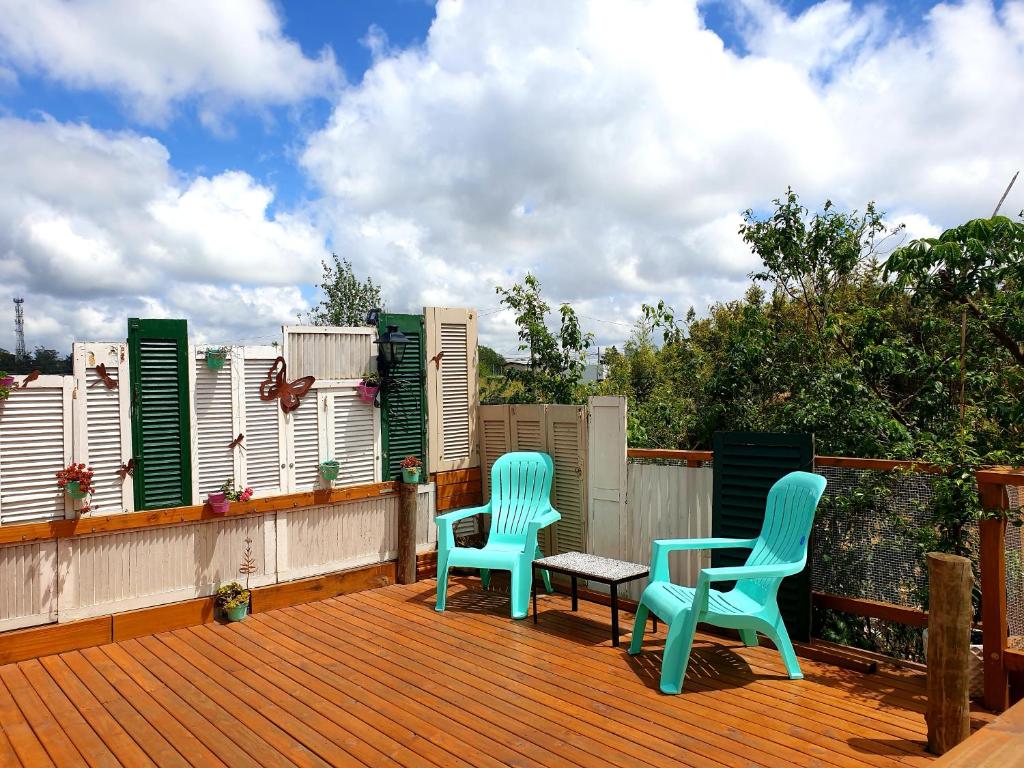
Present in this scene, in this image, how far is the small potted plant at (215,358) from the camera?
4543 millimetres

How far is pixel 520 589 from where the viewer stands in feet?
15.2

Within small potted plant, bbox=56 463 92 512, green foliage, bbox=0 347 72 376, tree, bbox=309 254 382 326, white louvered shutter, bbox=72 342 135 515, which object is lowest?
small potted plant, bbox=56 463 92 512

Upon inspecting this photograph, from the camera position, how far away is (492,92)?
6.89 m

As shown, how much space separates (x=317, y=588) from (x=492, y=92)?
5.14 m

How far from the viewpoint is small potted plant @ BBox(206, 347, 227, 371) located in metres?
4.54

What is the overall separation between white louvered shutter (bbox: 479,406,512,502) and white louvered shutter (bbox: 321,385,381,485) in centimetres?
98

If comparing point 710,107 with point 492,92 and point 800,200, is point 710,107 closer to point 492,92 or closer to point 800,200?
point 800,200

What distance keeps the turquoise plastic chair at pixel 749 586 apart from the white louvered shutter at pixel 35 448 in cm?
364

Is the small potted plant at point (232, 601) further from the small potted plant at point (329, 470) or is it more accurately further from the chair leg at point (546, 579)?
the chair leg at point (546, 579)

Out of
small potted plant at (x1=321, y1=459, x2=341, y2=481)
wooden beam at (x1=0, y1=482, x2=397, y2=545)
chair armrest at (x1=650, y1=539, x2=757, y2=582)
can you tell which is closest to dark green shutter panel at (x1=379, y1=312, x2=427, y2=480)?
wooden beam at (x1=0, y1=482, x2=397, y2=545)

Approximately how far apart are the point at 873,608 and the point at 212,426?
4296 millimetres

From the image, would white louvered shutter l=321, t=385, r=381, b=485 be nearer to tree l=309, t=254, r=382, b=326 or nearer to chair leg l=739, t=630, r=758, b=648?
chair leg l=739, t=630, r=758, b=648

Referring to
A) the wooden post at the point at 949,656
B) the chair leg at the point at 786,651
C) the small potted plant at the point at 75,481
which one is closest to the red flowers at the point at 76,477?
the small potted plant at the point at 75,481

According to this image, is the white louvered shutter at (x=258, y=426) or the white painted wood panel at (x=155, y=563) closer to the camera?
the white painted wood panel at (x=155, y=563)
